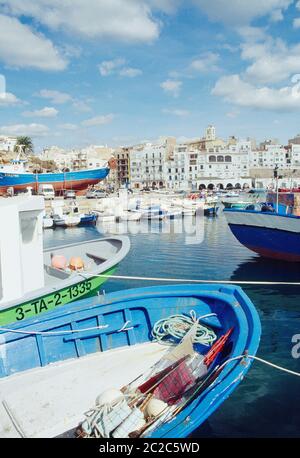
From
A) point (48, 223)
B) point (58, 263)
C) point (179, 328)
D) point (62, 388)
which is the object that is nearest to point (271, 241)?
point (58, 263)

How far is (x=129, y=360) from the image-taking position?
6.80m

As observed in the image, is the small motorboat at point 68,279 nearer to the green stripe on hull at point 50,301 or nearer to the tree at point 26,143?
the green stripe on hull at point 50,301

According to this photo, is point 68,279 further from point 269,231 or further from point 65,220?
point 65,220

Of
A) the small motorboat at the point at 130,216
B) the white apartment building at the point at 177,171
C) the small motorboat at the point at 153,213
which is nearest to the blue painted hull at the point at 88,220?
the small motorboat at the point at 130,216

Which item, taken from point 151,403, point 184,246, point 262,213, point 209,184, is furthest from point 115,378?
point 209,184

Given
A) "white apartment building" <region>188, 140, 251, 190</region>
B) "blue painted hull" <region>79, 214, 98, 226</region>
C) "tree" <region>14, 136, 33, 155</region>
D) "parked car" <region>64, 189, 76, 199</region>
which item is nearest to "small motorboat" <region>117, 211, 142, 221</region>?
"blue painted hull" <region>79, 214, 98, 226</region>

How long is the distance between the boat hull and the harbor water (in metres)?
0.66

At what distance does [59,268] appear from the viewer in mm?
11180

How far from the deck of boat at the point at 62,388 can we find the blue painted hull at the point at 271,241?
39.1ft

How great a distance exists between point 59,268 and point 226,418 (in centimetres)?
661

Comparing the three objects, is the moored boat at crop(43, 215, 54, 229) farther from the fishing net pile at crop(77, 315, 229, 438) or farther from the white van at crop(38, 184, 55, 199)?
the fishing net pile at crop(77, 315, 229, 438)

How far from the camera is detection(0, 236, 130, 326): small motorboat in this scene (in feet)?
24.9

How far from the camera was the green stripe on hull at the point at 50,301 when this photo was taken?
24.3 feet
